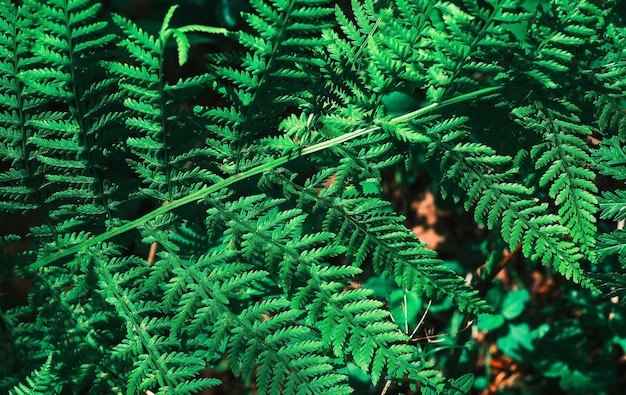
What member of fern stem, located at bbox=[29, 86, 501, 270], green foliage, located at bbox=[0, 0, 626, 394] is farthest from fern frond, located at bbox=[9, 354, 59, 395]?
fern stem, located at bbox=[29, 86, 501, 270]

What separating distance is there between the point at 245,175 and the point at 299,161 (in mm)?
122

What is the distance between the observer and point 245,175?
4.55ft

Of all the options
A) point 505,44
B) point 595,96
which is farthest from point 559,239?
point 505,44

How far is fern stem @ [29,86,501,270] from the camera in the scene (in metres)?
1.32

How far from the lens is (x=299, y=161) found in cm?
140

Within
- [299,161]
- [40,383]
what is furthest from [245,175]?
[40,383]

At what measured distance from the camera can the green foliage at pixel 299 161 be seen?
4.17 ft

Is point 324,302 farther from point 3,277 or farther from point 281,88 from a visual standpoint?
point 3,277

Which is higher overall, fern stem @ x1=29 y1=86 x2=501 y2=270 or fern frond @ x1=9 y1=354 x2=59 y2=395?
fern stem @ x1=29 y1=86 x2=501 y2=270

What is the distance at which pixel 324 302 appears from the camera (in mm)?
1324

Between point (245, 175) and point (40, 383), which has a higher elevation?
point (245, 175)

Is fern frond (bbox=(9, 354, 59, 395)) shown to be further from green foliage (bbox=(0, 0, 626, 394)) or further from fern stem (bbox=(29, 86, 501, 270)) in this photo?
fern stem (bbox=(29, 86, 501, 270))

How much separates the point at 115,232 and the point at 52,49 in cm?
41

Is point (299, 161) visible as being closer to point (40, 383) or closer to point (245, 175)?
point (245, 175)
